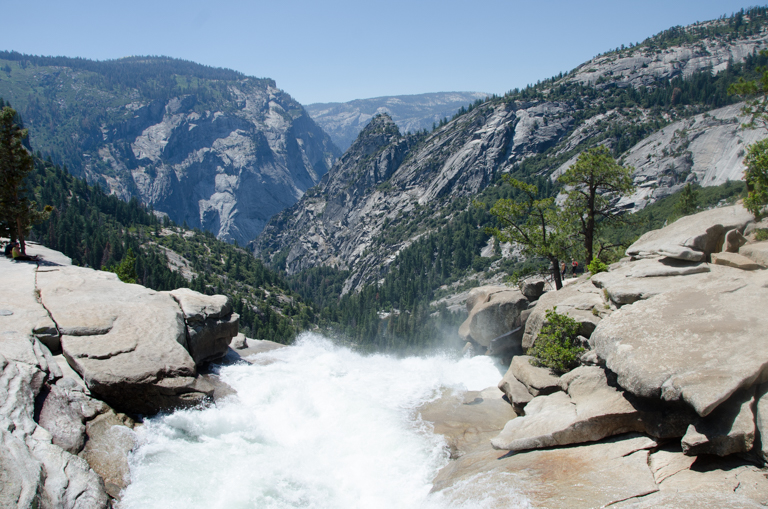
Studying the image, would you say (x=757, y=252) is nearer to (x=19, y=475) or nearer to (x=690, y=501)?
(x=690, y=501)

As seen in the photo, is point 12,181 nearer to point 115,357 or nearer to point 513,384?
point 115,357

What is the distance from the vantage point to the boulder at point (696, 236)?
22.6 metres

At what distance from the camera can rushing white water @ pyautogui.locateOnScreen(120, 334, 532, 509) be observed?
16891mm

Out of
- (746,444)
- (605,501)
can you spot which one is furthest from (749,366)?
(605,501)

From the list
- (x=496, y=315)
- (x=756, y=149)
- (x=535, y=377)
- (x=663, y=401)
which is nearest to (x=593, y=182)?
(x=756, y=149)

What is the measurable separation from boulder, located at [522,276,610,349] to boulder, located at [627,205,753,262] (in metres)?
3.75

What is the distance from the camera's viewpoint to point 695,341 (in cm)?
1530

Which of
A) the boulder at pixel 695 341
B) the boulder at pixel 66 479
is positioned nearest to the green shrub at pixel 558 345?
the boulder at pixel 695 341

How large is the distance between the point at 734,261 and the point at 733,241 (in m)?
3.23

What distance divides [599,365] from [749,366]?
6657 mm

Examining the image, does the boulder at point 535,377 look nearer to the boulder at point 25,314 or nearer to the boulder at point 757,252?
the boulder at point 757,252

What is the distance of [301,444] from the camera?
2112cm

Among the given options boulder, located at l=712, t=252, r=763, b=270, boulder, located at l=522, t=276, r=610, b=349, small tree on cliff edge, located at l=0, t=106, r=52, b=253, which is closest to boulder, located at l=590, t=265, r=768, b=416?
boulder, located at l=712, t=252, r=763, b=270

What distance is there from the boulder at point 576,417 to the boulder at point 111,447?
15.3 m
